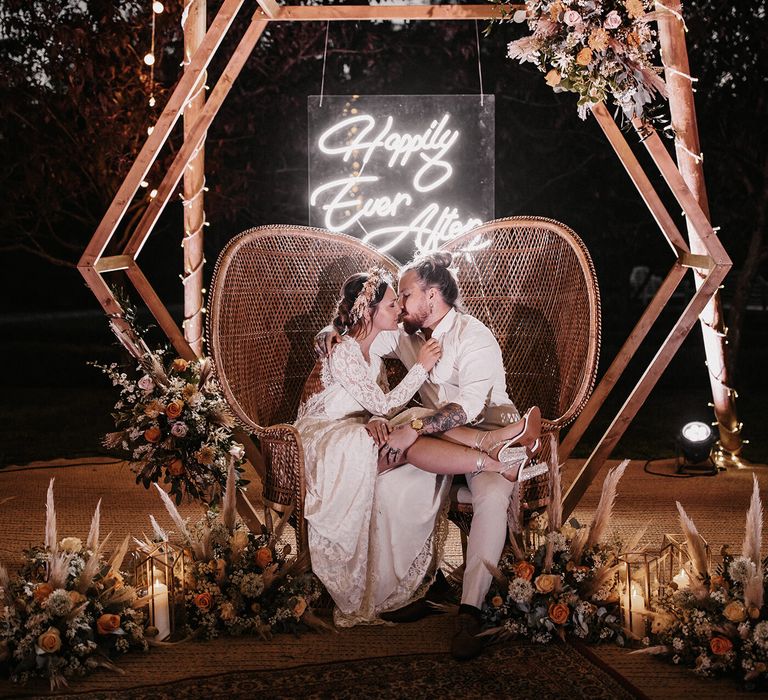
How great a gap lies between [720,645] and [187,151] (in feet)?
9.33

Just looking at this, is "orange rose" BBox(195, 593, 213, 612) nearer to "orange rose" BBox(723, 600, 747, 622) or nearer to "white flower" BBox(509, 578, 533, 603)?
"white flower" BBox(509, 578, 533, 603)

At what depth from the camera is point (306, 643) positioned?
3352 millimetres

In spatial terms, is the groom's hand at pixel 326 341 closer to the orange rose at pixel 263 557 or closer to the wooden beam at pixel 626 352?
the orange rose at pixel 263 557

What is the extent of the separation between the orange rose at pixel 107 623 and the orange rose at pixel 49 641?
0.16m

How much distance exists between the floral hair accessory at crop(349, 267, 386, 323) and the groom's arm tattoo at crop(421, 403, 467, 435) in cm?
52

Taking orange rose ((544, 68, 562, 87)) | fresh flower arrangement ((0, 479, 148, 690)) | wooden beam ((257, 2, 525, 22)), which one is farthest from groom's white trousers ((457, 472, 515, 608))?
wooden beam ((257, 2, 525, 22))

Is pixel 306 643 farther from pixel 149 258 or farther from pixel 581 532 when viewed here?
pixel 149 258

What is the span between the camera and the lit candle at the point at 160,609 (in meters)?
3.32

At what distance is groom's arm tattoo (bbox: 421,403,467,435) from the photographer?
11.8 ft

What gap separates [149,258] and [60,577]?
16.5 meters

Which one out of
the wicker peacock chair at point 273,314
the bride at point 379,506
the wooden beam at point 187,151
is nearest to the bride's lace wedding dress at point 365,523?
the bride at point 379,506

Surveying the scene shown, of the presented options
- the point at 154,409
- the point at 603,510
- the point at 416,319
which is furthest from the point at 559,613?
the point at 154,409

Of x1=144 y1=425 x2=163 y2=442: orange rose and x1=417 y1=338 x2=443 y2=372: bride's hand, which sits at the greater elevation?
x1=417 y1=338 x2=443 y2=372: bride's hand

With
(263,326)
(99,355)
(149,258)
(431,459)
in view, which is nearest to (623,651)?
(431,459)
